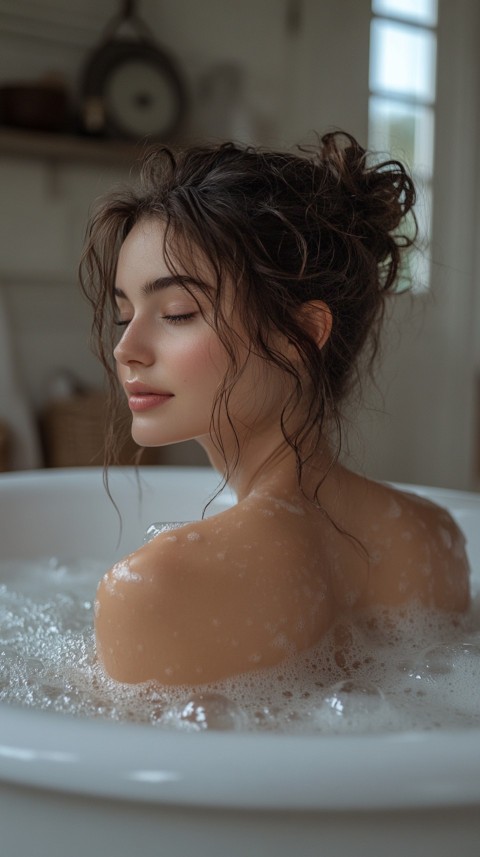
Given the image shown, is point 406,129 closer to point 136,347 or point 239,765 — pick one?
point 136,347

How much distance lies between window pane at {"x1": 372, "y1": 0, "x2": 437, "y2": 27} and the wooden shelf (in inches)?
58.3

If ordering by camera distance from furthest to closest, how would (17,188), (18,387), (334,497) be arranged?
1. (17,188)
2. (18,387)
3. (334,497)

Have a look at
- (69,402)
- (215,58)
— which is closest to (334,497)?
(69,402)

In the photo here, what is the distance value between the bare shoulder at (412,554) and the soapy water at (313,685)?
0.03m

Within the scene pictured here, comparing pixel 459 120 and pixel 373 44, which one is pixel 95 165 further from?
pixel 459 120

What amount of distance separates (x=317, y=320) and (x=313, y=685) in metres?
0.37

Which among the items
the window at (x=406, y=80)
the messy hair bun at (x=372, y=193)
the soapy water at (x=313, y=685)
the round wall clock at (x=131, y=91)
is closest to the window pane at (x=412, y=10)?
the window at (x=406, y=80)

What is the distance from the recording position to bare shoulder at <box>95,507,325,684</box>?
2.50 ft

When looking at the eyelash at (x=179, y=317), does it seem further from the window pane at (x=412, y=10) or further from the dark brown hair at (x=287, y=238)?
the window pane at (x=412, y=10)

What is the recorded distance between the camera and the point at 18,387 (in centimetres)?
304

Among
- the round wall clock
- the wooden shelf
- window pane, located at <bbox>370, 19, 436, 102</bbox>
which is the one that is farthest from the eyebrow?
window pane, located at <bbox>370, 19, 436, 102</bbox>

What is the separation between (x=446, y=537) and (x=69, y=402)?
2.20m

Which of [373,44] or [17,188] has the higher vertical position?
[373,44]

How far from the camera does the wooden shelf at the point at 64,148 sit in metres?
3.10
